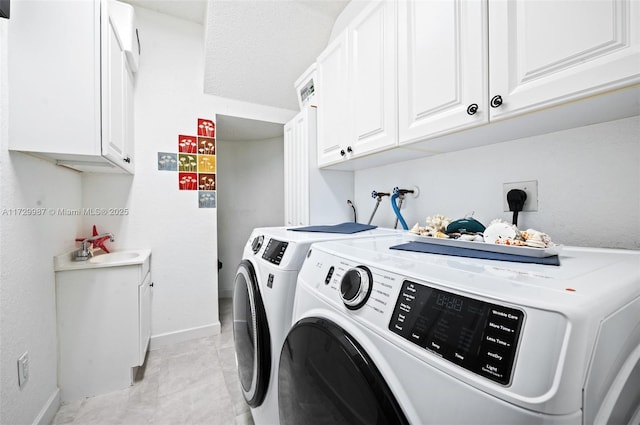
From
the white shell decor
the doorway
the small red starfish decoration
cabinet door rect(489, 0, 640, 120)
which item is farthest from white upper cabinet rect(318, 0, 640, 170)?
the doorway

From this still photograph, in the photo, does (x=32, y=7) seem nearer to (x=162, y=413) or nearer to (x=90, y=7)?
(x=90, y=7)

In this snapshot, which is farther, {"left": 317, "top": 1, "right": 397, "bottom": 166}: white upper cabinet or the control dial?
{"left": 317, "top": 1, "right": 397, "bottom": 166}: white upper cabinet

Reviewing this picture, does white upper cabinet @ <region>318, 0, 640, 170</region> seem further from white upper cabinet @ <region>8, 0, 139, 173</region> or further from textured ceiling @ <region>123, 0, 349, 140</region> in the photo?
white upper cabinet @ <region>8, 0, 139, 173</region>

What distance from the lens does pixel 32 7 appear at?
127 centimetres

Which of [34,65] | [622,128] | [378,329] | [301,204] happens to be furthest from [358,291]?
[34,65]

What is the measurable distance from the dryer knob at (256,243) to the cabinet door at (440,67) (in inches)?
32.2

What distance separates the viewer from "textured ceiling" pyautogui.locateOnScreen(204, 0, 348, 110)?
6.48ft

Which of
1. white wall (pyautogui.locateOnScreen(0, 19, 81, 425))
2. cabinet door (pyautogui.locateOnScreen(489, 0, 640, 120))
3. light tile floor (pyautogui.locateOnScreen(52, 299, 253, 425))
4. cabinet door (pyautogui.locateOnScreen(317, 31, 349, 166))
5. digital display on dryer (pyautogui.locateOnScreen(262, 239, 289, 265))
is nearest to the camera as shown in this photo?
cabinet door (pyautogui.locateOnScreen(489, 0, 640, 120))

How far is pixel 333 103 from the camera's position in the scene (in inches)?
66.3

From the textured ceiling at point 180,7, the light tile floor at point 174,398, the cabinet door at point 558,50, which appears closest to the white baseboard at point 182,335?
the light tile floor at point 174,398

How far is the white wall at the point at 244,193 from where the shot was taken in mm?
3506

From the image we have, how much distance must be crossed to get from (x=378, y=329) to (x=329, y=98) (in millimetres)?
1569

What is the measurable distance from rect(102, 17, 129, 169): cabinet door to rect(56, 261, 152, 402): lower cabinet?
781 mm

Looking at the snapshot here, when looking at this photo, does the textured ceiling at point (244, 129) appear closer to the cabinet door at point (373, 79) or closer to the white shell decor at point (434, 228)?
the cabinet door at point (373, 79)
